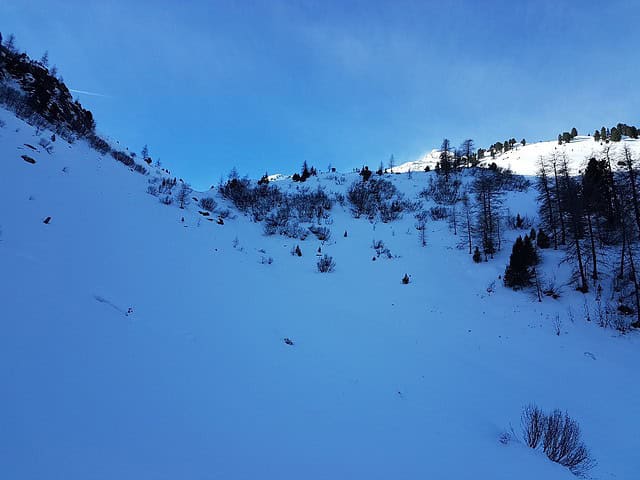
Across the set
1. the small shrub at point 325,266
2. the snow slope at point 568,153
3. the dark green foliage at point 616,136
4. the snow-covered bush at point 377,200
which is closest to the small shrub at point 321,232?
the small shrub at point 325,266

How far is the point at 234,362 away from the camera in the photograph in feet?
20.7

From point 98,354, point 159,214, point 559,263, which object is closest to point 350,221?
point 559,263

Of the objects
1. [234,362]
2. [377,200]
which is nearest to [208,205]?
[234,362]

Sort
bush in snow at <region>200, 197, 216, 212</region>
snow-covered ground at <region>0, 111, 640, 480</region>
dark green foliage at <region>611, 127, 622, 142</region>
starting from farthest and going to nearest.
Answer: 1. dark green foliage at <region>611, 127, 622, 142</region>
2. bush in snow at <region>200, 197, 216, 212</region>
3. snow-covered ground at <region>0, 111, 640, 480</region>

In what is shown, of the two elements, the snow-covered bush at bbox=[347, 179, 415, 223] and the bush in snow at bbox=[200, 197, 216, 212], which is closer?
the bush in snow at bbox=[200, 197, 216, 212]

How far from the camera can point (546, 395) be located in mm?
9375

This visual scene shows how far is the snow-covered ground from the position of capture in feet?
11.5

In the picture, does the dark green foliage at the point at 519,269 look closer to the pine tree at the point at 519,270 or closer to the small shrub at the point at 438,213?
the pine tree at the point at 519,270

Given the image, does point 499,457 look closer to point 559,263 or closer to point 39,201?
point 39,201

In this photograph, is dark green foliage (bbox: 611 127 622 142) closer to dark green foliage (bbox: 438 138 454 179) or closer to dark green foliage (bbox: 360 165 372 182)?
dark green foliage (bbox: 438 138 454 179)

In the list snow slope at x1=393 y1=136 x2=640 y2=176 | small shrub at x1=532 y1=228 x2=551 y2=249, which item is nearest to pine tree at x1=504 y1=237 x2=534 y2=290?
small shrub at x1=532 y1=228 x2=551 y2=249

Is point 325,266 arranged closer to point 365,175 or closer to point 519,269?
point 519,269

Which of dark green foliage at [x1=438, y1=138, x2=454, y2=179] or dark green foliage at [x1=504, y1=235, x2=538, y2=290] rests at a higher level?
dark green foliage at [x1=438, y1=138, x2=454, y2=179]

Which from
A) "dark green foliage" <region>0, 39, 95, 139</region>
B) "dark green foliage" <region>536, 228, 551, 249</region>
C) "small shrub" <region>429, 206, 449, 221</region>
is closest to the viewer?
"dark green foliage" <region>0, 39, 95, 139</region>
